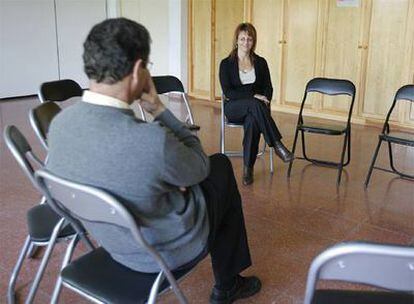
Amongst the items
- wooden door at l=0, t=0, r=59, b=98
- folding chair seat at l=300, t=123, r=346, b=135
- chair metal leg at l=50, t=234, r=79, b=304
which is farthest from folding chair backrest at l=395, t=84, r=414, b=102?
wooden door at l=0, t=0, r=59, b=98

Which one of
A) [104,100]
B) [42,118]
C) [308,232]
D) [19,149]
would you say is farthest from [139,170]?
[308,232]

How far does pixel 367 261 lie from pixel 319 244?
1.82 metres

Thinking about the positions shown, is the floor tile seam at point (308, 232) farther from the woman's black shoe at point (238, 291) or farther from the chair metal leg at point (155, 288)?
the chair metal leg at point (155, 288)

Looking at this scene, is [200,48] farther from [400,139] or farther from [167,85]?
[400,139]

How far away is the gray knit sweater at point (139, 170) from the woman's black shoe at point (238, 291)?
1.86 feet

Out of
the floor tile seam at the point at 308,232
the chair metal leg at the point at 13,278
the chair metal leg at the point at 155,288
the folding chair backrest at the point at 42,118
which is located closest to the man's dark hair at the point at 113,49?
the chair metal leg at the point at 155,288

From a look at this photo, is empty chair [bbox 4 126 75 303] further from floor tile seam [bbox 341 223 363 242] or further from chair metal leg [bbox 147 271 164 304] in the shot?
floor tile seam [bbox 341 223 363 242]

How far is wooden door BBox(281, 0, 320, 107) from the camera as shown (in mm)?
5926

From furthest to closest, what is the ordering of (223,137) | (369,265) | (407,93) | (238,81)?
(223,137), (238,81), (407,93), (369,265)

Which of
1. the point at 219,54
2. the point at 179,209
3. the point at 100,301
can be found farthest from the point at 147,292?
the point at 219,54

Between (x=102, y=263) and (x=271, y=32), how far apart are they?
5.25 meters

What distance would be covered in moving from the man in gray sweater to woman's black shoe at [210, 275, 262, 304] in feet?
1.77

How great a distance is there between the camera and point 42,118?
2.14 m

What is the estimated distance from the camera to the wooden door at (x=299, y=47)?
5.93m
